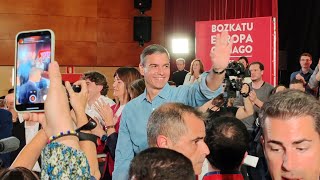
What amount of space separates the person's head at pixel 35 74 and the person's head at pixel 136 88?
6.03 ft

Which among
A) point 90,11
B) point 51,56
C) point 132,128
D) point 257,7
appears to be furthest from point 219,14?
point 51,56

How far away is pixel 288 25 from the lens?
10500 mm

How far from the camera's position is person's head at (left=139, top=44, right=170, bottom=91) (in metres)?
3.04

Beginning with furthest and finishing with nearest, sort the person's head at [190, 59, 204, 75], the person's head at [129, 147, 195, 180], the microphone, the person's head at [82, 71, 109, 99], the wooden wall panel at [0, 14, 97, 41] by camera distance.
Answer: the wooden wall panel at [0, 14, 97, 41] → the person's head at [190, 59, 204, 75] → the person's head at [82, 71, 109, 99] → the microphone → the person's head at [129, 147, 195, 180]

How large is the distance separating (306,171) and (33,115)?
0.93m

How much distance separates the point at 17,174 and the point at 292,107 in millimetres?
769

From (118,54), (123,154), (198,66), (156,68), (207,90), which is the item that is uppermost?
(118,54)

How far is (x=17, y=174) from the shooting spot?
1.58 meters

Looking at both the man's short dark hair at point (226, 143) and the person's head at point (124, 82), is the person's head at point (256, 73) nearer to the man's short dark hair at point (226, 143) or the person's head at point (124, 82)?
the person's head at point (124, 82)

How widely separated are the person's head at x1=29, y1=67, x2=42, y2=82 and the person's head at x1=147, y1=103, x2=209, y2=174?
0.48 metres

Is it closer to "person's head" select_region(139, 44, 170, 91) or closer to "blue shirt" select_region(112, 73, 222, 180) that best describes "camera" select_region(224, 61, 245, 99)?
"blue shirt" select_region(112, 73, 222, 180)

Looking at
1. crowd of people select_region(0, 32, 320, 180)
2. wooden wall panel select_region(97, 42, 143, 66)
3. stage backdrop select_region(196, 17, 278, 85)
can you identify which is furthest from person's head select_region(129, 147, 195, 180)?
wooden wall panel select_region(97, 42, 143, 66)

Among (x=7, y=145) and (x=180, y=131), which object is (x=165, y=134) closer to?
(x=180, y=131)

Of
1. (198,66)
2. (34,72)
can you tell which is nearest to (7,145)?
(34,72)
